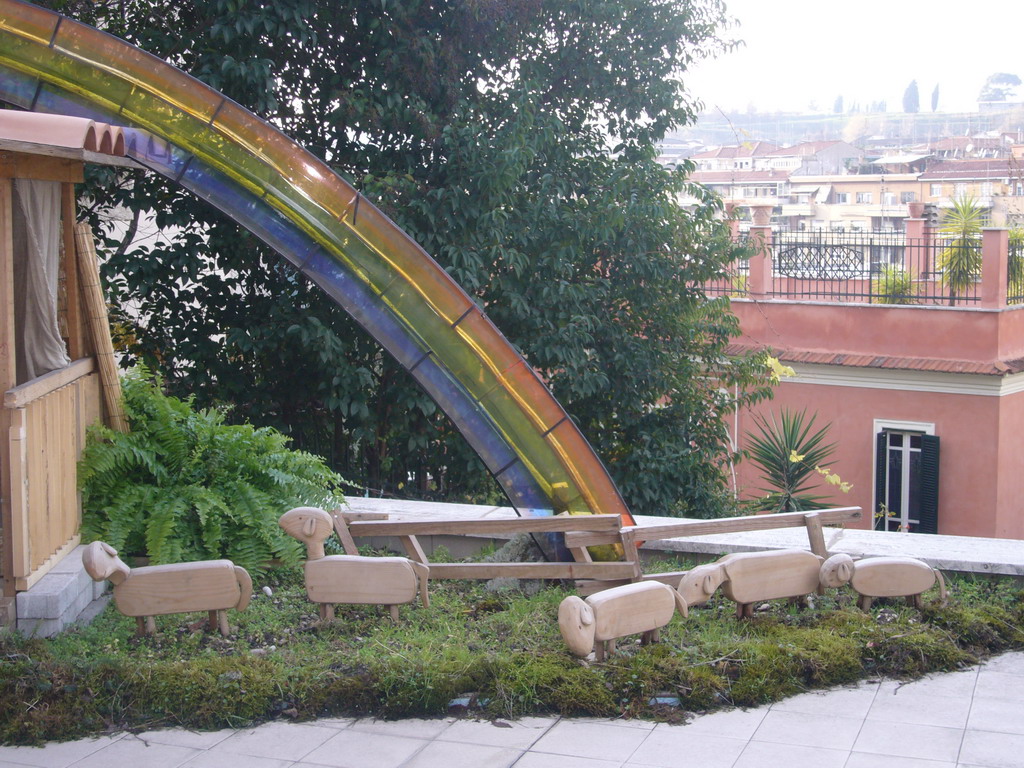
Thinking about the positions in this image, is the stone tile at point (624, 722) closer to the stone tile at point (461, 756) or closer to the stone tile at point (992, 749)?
the stone tile at point (461, 756)

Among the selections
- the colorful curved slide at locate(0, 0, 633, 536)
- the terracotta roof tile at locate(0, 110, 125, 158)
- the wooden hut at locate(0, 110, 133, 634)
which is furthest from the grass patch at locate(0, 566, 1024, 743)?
the terracotta roof tile at locate(0, 110, 125, 158)

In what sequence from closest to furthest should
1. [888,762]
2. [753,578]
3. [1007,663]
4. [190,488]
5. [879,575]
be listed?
1. [888,762]
2. [1007,663]
3. [753,578]
4. [879,575]
5. [190,488]

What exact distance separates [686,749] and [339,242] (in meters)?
4.09

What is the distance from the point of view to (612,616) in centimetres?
555

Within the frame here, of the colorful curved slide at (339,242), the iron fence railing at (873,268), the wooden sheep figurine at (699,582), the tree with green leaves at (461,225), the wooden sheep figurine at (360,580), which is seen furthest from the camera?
the iron fence railing at (873,268)

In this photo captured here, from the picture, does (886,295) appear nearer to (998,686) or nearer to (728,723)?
(998,686)

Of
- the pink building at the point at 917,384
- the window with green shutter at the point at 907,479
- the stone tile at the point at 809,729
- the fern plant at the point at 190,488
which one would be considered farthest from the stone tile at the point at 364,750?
the window with green shutter at the point at 907,479

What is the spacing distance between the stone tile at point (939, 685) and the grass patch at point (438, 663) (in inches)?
3.4

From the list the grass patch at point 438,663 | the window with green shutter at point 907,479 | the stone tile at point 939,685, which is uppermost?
the grass patch at point 438,663

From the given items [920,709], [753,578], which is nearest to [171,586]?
[753,578]

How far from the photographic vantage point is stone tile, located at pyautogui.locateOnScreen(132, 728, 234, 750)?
4.95 meters

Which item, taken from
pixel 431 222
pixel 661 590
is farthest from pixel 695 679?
pixel 431 222

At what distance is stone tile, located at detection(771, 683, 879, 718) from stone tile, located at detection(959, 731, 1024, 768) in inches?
20.1

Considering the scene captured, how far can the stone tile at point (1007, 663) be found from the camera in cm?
577
